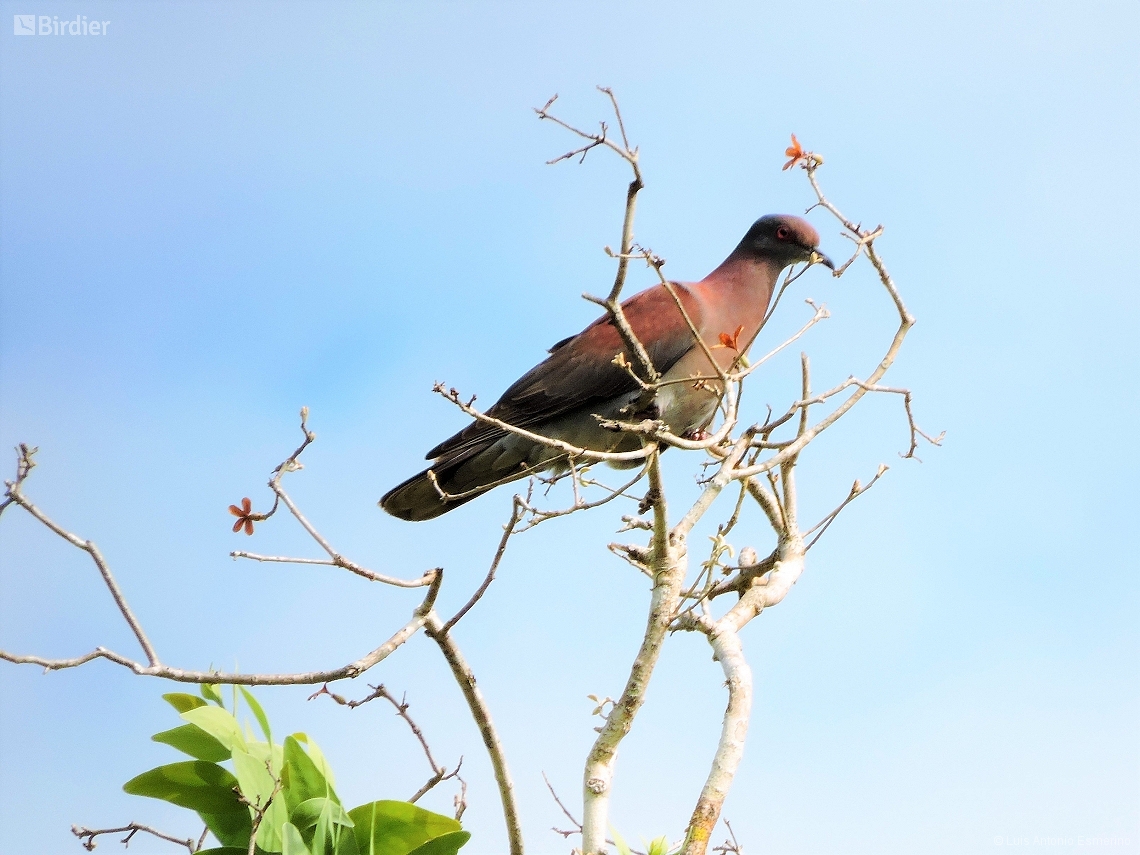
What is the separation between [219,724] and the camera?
2629mm

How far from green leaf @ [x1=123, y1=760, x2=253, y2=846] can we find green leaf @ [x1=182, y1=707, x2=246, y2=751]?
0.14 meters

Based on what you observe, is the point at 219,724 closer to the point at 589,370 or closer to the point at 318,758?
the point at 318,758

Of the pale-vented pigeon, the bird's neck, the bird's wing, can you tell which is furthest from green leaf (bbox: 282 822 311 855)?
the bird's neck

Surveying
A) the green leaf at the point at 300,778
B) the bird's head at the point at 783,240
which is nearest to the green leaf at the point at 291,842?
the green leaf at the point at 300,778

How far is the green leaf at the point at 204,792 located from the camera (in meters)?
2.73

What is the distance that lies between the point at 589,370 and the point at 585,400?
146 millimetres

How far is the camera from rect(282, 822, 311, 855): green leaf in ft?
8.45

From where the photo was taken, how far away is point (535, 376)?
5.00m

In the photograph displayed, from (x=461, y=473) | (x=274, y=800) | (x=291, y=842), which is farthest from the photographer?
(x=461, y=473)

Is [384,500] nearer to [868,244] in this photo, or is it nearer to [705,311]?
[705,311]

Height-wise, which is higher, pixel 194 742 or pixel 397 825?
pixel 194 742

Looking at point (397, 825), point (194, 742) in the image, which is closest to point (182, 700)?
point (194, 742)

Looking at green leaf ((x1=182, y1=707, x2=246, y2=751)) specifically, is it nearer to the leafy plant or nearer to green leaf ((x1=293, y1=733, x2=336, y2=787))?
the leafy plant

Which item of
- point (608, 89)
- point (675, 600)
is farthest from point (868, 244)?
point (675, 600)
